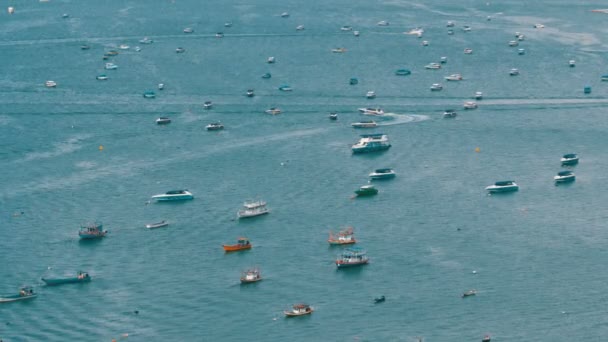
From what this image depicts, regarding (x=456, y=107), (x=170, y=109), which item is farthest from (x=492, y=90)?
(x=170, y=109)

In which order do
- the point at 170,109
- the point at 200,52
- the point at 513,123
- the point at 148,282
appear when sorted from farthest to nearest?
the point at 200,52 → the point at 170,109 → the point at 513,123 → the point at 148,282

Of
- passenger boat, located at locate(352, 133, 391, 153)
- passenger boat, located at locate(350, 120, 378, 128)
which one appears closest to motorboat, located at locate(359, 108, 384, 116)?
passenger boat, located at locate(350, 120, 378, 128)

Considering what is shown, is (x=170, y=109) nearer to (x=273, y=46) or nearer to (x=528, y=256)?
(x=273, y=46)

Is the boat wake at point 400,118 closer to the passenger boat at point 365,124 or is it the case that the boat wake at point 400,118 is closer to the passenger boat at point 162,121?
the passenger boat at point 365,124

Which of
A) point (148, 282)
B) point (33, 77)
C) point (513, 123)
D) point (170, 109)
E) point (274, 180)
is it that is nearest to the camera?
point (148, 282)

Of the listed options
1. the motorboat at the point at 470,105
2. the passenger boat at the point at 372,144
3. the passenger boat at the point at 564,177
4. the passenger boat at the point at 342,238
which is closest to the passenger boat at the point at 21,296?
the passenger boat at the point at 342,238

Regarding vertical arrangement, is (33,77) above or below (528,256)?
below

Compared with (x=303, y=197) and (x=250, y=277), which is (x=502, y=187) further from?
(x=250, y=277)
